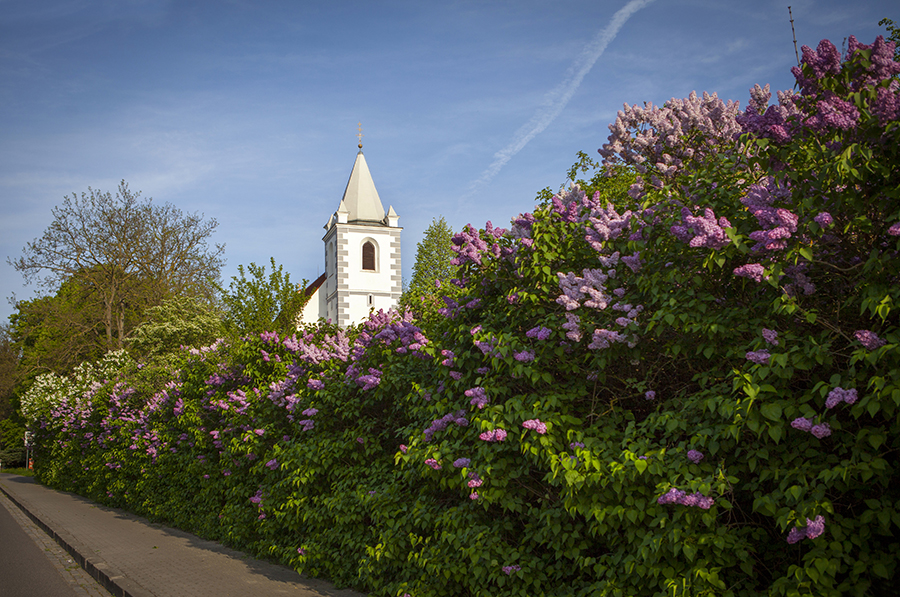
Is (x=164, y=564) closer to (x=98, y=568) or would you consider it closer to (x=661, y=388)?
(x=98, y=568)

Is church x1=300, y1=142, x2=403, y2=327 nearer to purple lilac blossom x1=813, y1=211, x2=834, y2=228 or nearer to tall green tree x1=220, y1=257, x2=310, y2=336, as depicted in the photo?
tall green tree x1=220, y1=257, x2=310, y2=336

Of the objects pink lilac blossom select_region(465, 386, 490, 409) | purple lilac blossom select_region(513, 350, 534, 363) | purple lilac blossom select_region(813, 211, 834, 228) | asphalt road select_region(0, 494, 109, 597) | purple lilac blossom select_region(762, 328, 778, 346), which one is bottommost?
asphalt road select_region(0, 494, 109, 597)

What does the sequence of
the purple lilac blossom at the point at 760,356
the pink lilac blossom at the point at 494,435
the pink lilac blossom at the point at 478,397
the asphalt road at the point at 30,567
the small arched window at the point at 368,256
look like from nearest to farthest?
1. the purple lilac blossom at the point at 760,356
2. the pink lilac blossom at the point at 494,435
3. the pink lilac blossom at the point at 478,397
4. the asphalt road at the point at 30,567
5. the small arched window at the point at 368,256

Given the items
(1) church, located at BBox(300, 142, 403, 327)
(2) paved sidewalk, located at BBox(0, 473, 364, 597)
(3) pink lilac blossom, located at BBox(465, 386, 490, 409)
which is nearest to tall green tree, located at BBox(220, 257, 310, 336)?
(2) paved sidewalk, located at BBox(0, 473, 364, 597)

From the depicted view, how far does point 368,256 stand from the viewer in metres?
45.9

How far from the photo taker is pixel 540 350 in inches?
187

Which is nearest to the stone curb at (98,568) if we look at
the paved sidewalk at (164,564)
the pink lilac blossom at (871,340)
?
the paved sidewalk at (164,564)

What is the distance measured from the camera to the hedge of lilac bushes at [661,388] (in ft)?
10.5

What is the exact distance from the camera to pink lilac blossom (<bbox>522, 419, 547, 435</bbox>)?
4.31 metres

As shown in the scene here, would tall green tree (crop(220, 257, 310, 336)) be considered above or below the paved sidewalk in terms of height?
above

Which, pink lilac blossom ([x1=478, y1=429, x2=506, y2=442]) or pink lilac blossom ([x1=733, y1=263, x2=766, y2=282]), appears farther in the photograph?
pink lilac blossom ([x1=478, y1=429, x2=506, y2=442])

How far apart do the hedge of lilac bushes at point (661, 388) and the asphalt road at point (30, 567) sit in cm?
351

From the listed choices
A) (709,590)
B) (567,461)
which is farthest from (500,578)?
(709,590)

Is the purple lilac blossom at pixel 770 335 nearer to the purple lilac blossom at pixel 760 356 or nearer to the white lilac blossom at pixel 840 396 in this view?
the purple lilac blossom at pixel 760 356
